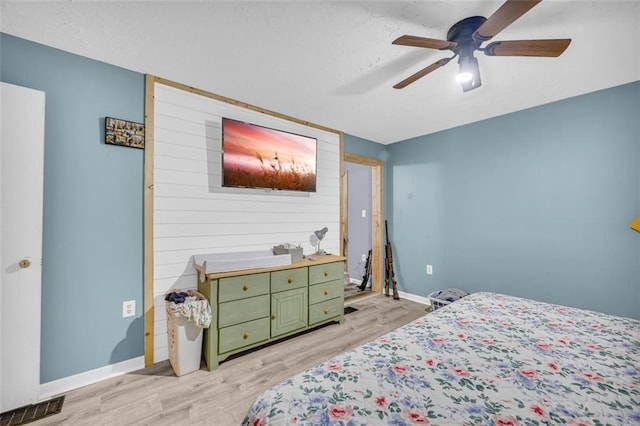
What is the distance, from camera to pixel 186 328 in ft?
6.68

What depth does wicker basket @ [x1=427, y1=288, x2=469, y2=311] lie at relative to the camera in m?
3.25

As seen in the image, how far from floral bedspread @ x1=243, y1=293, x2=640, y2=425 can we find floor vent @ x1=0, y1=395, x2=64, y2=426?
171 centimetres

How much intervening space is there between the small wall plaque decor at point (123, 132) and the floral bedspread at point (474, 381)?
2135 mm

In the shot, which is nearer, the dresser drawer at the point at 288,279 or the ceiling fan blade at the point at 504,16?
the ceiling fan blade at the point at 504,16

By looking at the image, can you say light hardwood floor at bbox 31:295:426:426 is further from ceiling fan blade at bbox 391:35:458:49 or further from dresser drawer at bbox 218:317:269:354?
ceiling fan blade at bbox 391:35:458:49

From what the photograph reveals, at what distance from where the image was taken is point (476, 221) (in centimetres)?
331

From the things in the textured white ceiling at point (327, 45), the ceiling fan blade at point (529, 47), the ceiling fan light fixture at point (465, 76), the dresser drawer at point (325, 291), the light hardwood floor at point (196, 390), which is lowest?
the light hardwood floor at point (196, 390)

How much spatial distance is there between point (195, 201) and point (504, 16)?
2.51 m

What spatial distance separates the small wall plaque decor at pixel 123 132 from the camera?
6.67ft

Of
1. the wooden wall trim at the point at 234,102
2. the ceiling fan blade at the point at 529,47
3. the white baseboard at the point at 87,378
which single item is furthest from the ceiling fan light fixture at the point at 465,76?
the white baseboard at the point at 87,378

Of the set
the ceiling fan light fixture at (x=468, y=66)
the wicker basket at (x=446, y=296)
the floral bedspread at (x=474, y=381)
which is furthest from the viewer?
the wicker basket at (x=446, y=296)

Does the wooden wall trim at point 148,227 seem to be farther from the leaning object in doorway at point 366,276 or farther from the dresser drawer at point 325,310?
the leaning object in doorway at point 366,276

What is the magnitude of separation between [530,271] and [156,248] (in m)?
3.75

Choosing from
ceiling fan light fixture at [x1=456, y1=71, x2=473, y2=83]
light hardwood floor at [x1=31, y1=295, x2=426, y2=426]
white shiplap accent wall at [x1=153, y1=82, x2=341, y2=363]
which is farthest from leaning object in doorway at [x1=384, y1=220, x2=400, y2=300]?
ceiling fan light fixture at [x1=456, y1=71, x2=473, y2=83]
